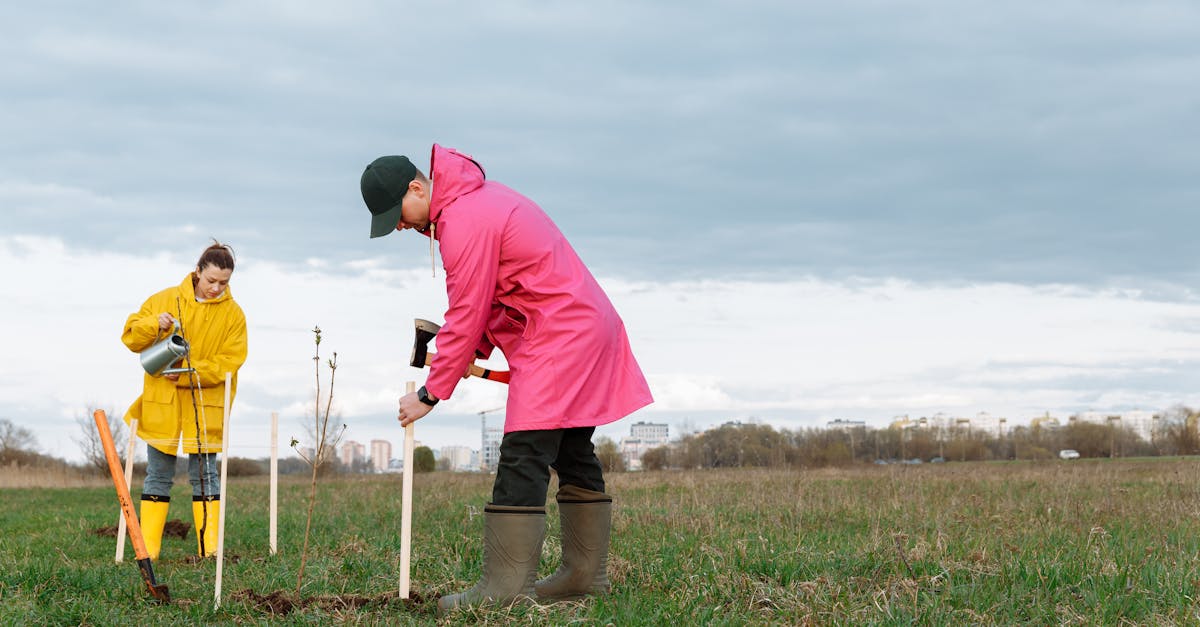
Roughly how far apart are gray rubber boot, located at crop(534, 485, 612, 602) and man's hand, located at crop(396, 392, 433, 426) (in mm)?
888

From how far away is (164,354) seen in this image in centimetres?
688

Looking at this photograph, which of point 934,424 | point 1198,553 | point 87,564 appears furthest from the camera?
point 934,424

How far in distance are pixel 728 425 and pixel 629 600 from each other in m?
42.5

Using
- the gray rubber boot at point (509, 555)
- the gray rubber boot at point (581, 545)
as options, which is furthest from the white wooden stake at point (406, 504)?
the gray rubber boot at point (581, 545)

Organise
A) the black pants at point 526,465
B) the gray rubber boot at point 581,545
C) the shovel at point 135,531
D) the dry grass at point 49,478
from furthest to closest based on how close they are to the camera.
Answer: the dry grass at point 49,478 < the shovel at point 135,531 < the gray rubber boot at point 581,545 < the black pants at point 526,465

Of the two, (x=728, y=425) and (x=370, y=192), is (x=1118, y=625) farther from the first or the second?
(x=728, y=425)

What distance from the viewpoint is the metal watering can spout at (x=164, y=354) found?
270 inches

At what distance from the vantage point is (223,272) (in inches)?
280

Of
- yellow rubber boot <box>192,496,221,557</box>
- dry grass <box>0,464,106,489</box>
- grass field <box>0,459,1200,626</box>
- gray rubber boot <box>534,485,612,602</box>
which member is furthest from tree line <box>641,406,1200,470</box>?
gray rubber boot <box>534,485,612,602</box>

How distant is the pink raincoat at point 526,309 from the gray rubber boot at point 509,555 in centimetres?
42

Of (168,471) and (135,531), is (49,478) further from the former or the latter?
(135,531)

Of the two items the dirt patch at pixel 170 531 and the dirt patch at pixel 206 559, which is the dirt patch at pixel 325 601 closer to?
the dirt patch at pixel 206 559

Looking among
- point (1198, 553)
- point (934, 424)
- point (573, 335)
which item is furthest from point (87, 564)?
point (934, 424)

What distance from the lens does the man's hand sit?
446 cm
